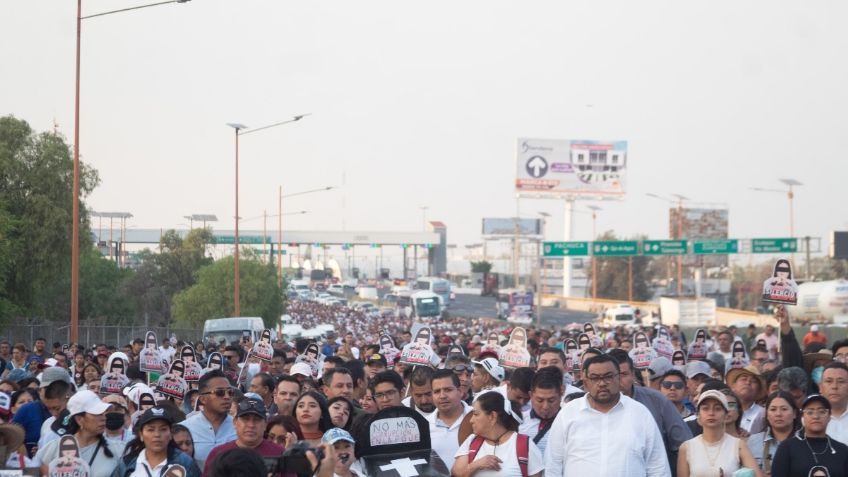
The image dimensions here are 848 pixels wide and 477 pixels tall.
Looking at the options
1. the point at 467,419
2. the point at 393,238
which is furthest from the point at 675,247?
the point at 467,419

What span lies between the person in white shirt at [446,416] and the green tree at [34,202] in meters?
34.9

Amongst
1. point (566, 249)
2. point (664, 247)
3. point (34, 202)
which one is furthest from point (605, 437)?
point (664, 247)

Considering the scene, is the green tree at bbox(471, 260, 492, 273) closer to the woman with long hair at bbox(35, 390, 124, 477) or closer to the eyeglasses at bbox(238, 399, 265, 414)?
the woman with long hair at bbox(35, 390, 124, 477)

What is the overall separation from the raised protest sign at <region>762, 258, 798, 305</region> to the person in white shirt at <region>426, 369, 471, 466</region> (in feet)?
16.4

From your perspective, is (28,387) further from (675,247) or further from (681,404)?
(675,247)

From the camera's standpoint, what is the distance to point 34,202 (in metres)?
43.1

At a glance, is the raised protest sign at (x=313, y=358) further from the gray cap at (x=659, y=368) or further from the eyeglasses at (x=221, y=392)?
the eyeglasses at (x=221, y=392)

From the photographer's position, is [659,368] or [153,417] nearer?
[153,417]

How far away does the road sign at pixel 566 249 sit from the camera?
78.3 m

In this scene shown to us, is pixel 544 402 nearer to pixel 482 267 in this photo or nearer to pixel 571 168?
pixel 571 168

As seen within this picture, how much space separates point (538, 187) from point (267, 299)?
125 ft

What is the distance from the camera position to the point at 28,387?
1202cm

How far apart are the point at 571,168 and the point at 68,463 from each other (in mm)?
93970

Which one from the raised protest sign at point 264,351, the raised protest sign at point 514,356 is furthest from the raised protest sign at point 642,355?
the raised protest sign at point 264,351
